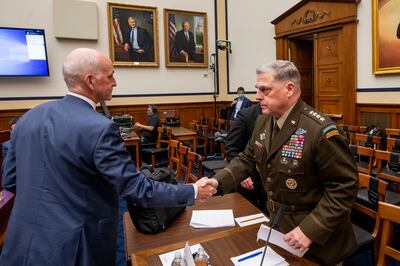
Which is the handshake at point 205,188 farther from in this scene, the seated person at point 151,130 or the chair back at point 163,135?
the seated person at point 151,130

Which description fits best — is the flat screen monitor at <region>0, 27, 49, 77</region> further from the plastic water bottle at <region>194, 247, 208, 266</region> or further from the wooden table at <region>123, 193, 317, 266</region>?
the plastic water bottle at <region>194, 247, 208, 266</region>

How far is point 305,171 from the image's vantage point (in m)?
1.40

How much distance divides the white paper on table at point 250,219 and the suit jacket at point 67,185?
58cm

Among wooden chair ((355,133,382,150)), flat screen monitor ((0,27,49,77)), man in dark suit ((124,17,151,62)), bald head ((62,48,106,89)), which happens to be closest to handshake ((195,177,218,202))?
bald head ((62,48,106,89))

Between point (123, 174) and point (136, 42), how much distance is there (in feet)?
24.9

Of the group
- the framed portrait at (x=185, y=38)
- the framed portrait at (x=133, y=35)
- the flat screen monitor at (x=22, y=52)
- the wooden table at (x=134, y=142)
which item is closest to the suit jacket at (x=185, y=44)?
the framed portrait at (x=185, y=38)

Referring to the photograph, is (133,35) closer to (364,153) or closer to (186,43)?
(186,43)

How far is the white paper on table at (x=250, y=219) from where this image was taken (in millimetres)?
1710

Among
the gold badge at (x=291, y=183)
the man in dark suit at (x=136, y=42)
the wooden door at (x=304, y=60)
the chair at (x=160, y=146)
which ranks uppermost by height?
the man in dark suit at (x=136, y=42)

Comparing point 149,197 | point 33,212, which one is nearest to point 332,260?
point 149,197

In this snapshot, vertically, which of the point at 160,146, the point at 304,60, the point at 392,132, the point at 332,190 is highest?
the point at 304,60

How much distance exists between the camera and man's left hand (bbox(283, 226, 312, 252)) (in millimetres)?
1308

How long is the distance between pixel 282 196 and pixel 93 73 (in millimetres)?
1033

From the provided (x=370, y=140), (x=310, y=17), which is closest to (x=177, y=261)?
(x=370, y=140)
